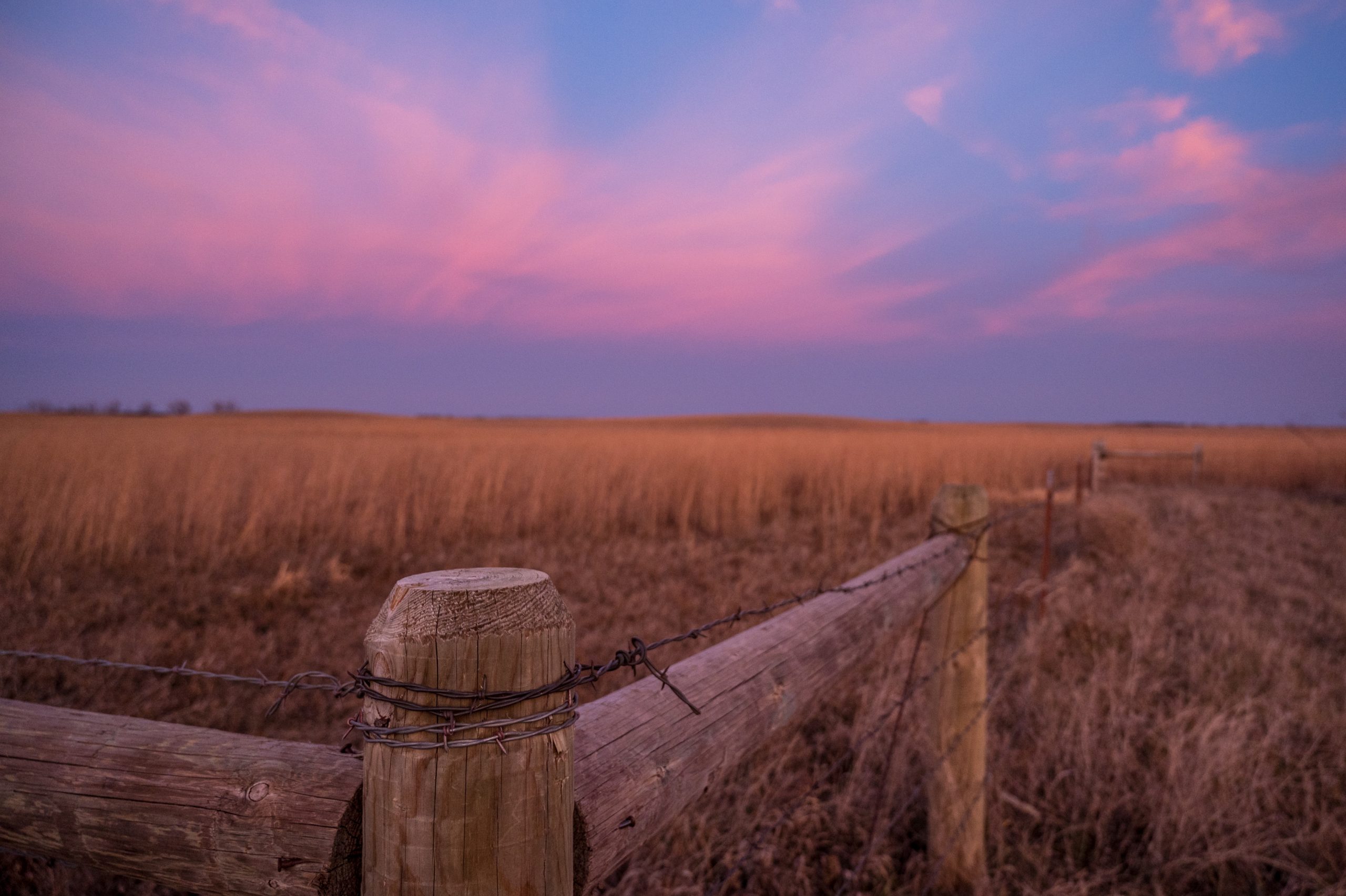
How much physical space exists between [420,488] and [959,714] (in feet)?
24.6

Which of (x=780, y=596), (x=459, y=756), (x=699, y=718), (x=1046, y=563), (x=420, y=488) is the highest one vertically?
(x=459, y=756)

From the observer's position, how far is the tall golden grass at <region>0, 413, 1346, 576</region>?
6441mm

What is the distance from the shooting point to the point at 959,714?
91.3 inches

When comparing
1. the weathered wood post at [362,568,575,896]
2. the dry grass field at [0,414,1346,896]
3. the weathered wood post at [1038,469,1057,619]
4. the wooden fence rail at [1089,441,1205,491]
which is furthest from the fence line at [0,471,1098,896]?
the wooden fence rail at [1089,441,1205,491]

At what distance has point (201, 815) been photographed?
2.19 ft

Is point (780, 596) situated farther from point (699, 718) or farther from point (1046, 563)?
point (699, 718)

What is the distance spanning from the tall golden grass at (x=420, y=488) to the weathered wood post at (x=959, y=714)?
594cm

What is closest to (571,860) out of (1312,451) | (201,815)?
(201,815)

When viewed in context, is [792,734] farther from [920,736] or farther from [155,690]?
[155,690]

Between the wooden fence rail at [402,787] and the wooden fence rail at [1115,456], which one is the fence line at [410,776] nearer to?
the wooden fence rail at [402,787]

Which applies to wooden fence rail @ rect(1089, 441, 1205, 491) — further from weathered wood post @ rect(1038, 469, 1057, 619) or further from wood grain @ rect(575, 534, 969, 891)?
wood grain @ rect(575, 534, 969, 891)

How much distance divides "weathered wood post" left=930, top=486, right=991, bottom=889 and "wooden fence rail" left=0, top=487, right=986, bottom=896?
1654mm

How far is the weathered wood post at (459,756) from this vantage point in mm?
597

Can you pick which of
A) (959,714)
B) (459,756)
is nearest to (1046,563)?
(959,714)
